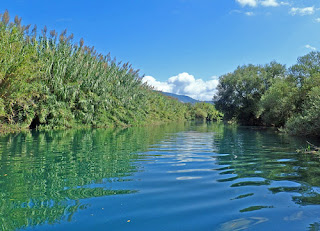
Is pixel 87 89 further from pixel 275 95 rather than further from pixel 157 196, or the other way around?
pixel 157 196

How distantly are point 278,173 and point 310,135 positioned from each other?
1663cm

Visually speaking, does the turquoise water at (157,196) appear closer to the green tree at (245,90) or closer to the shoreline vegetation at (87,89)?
the shoreline vegetation at (87,89)

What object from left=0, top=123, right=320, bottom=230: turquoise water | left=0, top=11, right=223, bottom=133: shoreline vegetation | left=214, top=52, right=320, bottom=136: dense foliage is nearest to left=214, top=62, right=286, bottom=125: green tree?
left=214, top=52, right=320, bottom=136: dense foliage

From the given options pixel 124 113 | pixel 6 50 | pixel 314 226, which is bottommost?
pixel 314 226

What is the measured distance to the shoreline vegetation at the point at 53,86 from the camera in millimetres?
18438

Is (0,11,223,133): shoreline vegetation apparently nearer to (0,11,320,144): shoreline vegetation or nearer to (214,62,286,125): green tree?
(0,11,320,144): shoreline vegetation

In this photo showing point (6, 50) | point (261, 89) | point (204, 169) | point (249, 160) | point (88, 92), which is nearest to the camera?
point (204, 169)

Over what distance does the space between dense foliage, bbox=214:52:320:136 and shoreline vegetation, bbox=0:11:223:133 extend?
22.1m

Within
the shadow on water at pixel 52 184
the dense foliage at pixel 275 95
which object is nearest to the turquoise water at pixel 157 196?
the shadow on water at pixel 52 184

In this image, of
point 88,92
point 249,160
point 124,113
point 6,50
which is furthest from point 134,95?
point 249,160

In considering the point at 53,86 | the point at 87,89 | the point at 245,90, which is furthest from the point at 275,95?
the point at 53,86

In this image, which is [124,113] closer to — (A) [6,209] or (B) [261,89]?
(B) [261,89]

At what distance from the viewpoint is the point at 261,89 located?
47.1m

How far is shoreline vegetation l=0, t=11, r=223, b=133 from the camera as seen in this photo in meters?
18.4
